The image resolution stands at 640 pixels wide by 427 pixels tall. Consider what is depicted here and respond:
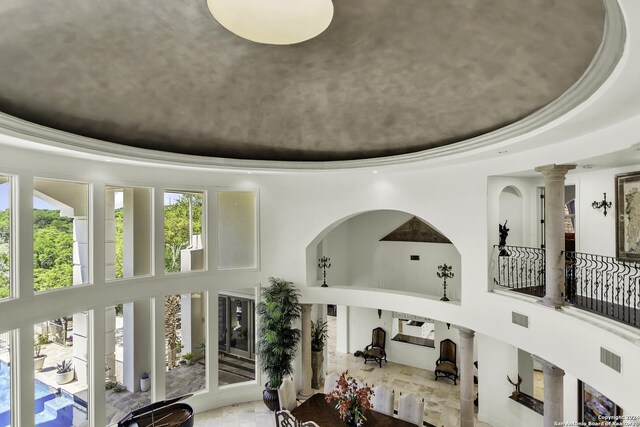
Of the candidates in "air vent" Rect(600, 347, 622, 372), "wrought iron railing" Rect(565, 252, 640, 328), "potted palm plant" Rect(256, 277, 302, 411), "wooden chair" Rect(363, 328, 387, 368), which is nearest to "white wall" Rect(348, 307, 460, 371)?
"wooden chair" Rect(363, 328, 387, 368)

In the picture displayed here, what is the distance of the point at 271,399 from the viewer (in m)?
8.18

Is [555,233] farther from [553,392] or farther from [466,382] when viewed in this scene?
[466,382]

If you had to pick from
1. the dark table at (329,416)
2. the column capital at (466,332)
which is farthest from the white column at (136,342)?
the column capital at (466,332)

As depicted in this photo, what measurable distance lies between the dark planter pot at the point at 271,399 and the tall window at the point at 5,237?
5371 mm

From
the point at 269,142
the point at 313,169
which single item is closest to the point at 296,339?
the point at 313,169

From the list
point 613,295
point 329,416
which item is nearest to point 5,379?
point 329,416

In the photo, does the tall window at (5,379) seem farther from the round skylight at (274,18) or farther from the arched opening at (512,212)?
the arched opening at (512,212)

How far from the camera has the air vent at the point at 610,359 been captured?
4.29 m

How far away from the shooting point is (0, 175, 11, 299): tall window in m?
5.55

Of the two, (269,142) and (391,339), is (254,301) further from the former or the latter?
(391,339)

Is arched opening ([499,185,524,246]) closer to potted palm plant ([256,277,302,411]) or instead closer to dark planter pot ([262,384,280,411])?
potted palm plant ([256,277,302,411])

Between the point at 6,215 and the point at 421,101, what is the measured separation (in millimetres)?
6656

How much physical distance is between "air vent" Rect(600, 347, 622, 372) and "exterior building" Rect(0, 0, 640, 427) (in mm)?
24

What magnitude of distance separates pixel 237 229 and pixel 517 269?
652cm
